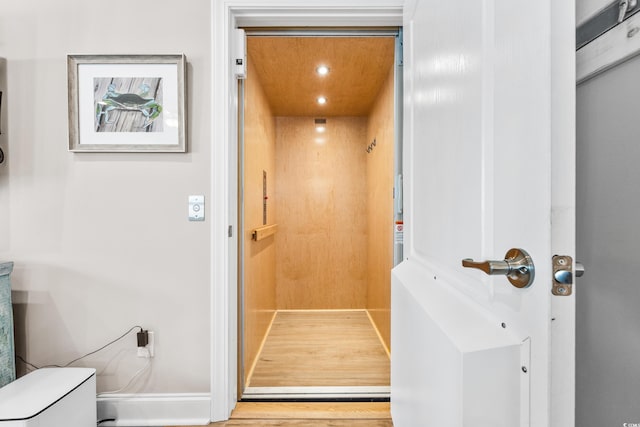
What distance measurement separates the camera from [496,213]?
60 centimetres

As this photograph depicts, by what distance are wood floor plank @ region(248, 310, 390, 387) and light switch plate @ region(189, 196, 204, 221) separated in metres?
1.12

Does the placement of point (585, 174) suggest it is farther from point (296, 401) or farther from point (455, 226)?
point (296, 401)

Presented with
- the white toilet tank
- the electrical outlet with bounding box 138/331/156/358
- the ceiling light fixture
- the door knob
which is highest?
the ceiling light fixture

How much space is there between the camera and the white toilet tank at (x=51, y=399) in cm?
112

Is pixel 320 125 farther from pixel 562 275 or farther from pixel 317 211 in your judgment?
pixel 562 275

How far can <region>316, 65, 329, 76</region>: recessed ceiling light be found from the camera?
8.03ft

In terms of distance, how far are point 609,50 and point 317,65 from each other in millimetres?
2111

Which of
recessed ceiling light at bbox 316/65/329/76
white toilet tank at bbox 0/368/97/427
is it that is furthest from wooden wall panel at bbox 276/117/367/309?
white toilet tank at bbox 0/368/97/427

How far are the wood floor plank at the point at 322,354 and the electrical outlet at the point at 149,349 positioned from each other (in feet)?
2.19

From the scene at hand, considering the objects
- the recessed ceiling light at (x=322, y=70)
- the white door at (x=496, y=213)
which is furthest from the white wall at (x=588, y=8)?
the recessed ceiling light at (x=322, y=70)

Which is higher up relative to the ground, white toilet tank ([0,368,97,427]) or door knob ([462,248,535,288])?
door knob ([462,248,535,288])

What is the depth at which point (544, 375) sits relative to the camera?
1.56ft

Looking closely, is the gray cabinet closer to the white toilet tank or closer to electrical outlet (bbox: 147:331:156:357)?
the white toilet tank

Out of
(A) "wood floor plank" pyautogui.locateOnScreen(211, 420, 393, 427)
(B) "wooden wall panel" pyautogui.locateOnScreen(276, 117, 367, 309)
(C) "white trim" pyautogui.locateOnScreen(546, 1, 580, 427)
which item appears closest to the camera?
(C) "white trim" pyautogui.locateOnScreen(546, 1, 580, 427)
